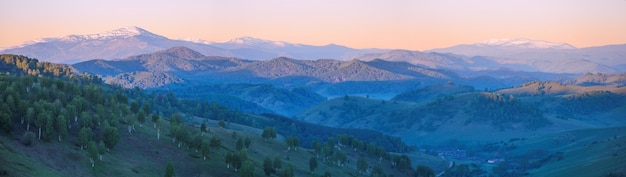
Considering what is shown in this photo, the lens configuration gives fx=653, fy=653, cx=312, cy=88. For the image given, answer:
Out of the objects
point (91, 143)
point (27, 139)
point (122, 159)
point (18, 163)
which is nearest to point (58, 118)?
point (27, 139)

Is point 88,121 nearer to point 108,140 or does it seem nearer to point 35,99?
point 108,140

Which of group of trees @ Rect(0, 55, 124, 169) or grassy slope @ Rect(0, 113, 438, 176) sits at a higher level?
group of trees @ Rect(0, 55, 124, 169)

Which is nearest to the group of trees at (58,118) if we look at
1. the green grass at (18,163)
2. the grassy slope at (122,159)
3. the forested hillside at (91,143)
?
the forested hillside at (91,143)

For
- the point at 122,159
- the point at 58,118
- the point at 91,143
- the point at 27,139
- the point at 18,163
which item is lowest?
the point at 122,159

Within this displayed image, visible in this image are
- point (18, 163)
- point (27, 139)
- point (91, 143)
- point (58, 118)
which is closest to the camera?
point (18, 163)

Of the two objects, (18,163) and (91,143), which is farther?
(91,143)

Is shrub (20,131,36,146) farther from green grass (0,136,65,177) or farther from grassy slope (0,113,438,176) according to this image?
green grass (0,136,65,177)

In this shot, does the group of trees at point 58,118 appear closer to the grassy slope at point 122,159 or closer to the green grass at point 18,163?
the grassy slope at point 122,159

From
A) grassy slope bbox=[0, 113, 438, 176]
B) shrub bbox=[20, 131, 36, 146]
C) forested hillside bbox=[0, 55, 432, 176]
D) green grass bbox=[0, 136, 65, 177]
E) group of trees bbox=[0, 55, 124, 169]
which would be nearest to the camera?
green grass bbox=[0, 136, 65, 177]

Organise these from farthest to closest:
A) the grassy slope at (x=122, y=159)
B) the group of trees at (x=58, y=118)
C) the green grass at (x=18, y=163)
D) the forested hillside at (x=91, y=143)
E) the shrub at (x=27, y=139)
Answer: the group of trees at (x=58, y=118)
the shrub at (x=27, y=139)
the forested hillside at (x=91, y=143)
the grassy slope at (x=122, y=159)
the green grass at (x=18, y=163)

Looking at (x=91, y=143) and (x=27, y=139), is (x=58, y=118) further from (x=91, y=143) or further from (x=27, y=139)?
(x=91, y=143)

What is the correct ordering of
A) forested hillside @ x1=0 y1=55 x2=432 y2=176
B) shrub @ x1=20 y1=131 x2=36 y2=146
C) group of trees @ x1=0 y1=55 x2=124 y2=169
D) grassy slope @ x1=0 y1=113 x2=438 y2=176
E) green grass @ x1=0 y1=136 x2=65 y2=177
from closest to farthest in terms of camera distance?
green grass @ x1=0 y1=136 x2=65 y2=177 → grassy slope @ x1=0 y1=113 x2=438 y2=176 → forested hillside @ x1=0 y1=55 x2=432 y2=176 → shrub @ x1=20 y1=131 x2=36 y2=146 → group of trees @ x1=0 y1=55 x2=124 y2=169

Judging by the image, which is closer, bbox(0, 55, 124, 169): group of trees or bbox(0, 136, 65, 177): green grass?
bbox(0, 136, 65, 177): green grass

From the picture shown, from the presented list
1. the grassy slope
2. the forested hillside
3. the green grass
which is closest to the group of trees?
the forested hillside
